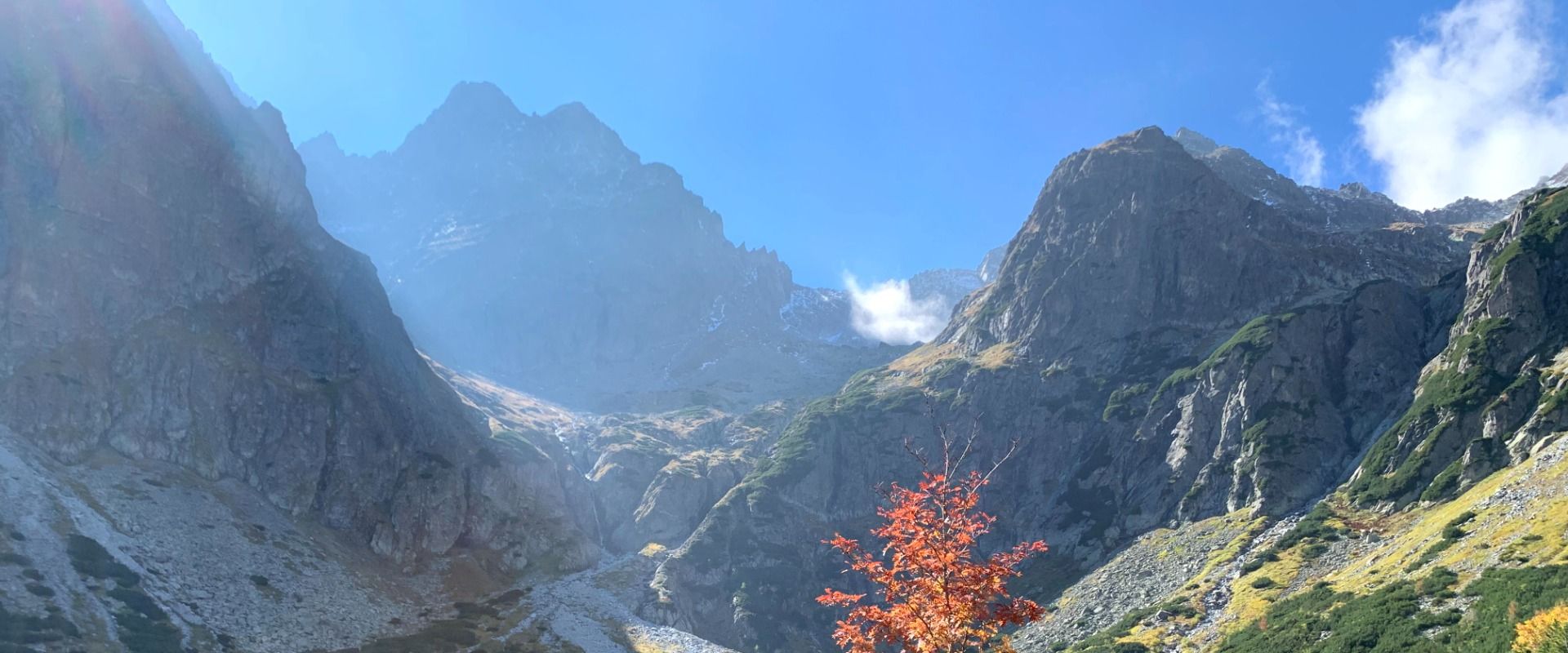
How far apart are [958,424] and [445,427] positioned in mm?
103292

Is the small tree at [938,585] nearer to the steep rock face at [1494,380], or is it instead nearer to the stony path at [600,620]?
the stony path at [600,620]

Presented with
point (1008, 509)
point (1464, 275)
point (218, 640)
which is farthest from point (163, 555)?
point (1464, 275)

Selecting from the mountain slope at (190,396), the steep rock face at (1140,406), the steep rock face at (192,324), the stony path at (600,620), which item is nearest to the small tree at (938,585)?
the mountain slope at (190,396)

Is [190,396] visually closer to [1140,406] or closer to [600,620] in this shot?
[600,620]

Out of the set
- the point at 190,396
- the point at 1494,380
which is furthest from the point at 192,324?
the point at 1494,380

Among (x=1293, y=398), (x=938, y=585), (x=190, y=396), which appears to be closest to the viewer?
(x=938, y=585)

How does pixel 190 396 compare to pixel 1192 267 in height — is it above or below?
below

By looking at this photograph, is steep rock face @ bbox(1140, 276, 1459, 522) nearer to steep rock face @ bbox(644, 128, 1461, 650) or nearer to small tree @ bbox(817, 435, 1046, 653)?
steep rock face @ bbox(644, 128, 1461, 650)

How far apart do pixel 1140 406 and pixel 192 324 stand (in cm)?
15728

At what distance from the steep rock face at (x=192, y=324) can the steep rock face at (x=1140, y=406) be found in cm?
3767

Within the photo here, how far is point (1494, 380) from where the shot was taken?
9550 cm

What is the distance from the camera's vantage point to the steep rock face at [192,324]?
10344cm

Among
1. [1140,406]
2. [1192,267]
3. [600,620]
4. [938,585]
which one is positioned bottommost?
[600,620]

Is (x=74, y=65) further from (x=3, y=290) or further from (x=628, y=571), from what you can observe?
(x=628, y=571)
